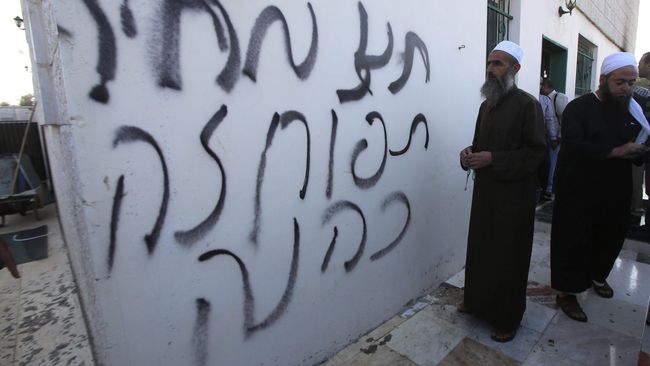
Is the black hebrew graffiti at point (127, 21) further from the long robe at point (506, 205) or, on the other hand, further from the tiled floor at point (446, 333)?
the long robe at point (506, 205)

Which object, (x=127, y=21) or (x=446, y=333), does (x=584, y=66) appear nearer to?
(x=446, y=333)

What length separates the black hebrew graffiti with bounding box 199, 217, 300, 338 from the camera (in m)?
1.76

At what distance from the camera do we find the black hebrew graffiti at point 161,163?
4.57 feet

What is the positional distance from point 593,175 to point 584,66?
21.7ft

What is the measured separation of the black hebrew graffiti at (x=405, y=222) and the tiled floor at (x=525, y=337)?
55cm

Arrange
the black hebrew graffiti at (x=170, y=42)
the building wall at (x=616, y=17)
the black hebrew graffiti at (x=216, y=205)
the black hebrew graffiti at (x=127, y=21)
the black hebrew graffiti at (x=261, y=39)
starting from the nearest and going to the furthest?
the black hebrew graffiti at (x=127, y=21) < the black hebrew graffiti at (x=170, y=42) < the black hebrew graffiti at (x=216, y=205) < the black hebrew graffiti at (x=261, y=39) < the building wall at (x=616, y=17)

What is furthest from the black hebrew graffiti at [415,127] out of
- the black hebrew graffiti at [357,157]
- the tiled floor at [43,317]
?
the tiled floor at [43,317]

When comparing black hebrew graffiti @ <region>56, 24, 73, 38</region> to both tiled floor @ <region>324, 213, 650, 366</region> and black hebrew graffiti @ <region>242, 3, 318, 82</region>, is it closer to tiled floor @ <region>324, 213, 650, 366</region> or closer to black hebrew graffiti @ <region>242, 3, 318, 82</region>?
black hebrew graffiti @ <region>242, 3, 318, 82</region>

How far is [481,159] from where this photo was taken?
2.41 metres

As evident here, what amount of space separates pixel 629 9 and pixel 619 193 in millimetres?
11734

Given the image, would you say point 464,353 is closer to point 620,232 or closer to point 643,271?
point 620,232

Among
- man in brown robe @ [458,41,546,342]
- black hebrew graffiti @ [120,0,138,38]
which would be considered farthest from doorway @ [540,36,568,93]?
black hebrew graffiti @ [120,0,138,38]

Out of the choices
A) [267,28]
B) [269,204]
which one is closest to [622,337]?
[269,204]

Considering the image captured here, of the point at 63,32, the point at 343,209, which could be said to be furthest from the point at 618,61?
the point at 63,32
